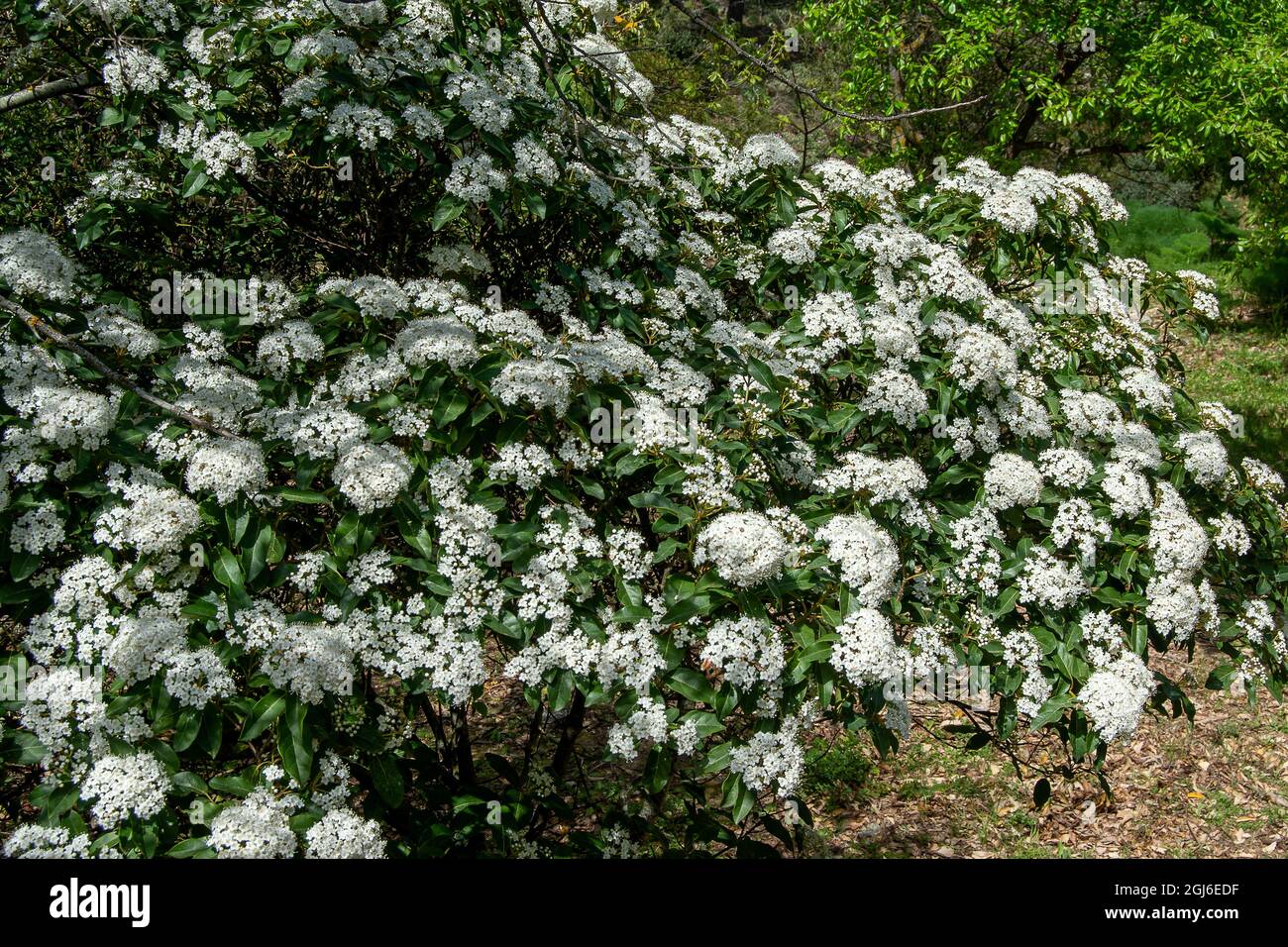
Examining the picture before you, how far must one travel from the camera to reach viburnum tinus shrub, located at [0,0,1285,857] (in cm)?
264

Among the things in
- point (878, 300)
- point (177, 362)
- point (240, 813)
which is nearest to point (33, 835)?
point (240, 813)

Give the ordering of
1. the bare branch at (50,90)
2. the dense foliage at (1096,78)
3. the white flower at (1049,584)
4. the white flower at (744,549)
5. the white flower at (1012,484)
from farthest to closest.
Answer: the dense foliage at (1096,78) → the bare branch at (50,90) → the white flower at (1012,484) → the white flower at (1049,584) → the white flower at (744,549)

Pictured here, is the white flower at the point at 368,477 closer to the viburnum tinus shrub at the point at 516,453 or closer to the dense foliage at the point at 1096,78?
the viburnum tinus shrub at the point at 516,453

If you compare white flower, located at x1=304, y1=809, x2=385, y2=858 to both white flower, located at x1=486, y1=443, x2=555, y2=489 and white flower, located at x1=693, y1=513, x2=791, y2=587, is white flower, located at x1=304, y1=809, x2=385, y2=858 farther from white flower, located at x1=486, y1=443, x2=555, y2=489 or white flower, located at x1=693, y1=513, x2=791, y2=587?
white flower, located at x1=693, y1=513, x2=791, y2=587

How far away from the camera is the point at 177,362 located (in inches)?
123

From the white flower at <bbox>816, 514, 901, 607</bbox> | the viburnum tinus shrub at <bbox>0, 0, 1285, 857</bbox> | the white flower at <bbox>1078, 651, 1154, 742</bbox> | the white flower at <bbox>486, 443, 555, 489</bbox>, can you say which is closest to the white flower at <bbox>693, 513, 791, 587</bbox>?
the viburnum tinus shrub at <bbox>0, 0, 1285, 857</bbox>

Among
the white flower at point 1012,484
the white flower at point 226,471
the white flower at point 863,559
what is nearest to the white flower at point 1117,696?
the white flower at point 1012,484

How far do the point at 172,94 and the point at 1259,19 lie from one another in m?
8.67

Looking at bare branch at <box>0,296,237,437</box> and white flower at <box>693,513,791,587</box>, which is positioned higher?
bare branch at <box>0,296,237,437</box>

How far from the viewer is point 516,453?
9.57 feet

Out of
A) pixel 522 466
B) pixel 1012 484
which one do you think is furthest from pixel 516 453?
pixel 1012 484

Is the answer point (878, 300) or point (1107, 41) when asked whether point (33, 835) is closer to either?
point (878, 300)

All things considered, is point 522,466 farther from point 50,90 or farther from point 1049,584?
point 50,90

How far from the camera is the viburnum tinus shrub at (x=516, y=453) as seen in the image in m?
2.64
